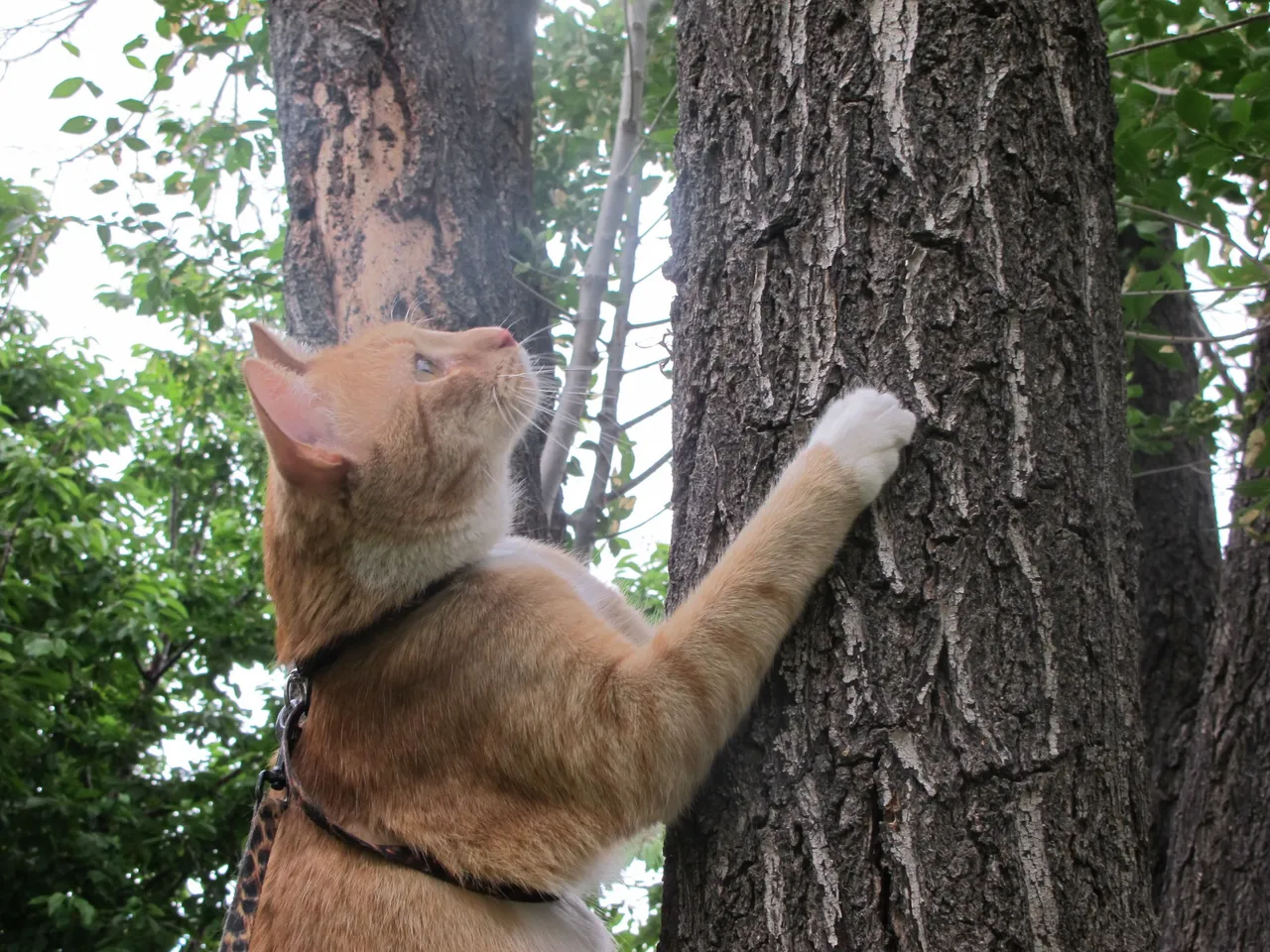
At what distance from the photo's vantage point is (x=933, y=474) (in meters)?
1.48

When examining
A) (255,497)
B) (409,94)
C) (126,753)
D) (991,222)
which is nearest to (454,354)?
(991,222)

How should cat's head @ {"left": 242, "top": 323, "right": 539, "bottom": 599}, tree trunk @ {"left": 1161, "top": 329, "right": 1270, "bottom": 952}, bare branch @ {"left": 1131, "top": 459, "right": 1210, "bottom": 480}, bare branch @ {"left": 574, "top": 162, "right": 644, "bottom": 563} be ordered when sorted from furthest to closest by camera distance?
1. bare branch @ {"left": 1131, "top": 459, "right": 1210, "bottom": 480}
2. bare branch @ {"left": 574, "top": 162, "right": 644, "bottom": 563}
3. tree trunk @ {"left": 1161, "top": 329, "right": 1270, "bottom": 952}
4. cat's head @ {"left": 242, "top": 323, "right": 539, "bottom": 599}

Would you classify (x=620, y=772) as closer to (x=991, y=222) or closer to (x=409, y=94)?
(x=991, y=222)

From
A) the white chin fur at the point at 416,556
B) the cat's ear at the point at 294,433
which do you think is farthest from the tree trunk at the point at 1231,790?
the cat's ear at the point at 294,433

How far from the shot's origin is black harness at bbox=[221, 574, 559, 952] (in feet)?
5.89

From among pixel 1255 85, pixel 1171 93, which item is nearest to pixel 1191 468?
pixel 1171 93

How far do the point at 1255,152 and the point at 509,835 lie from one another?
2.53m

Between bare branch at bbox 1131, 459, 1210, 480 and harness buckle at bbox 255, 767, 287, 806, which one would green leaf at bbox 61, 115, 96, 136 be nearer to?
harness buckle at bbox 255, 767, 287, 806

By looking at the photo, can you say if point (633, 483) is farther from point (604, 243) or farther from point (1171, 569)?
point (1171, 569)

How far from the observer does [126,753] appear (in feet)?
22.6

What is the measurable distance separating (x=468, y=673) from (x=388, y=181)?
244 cm

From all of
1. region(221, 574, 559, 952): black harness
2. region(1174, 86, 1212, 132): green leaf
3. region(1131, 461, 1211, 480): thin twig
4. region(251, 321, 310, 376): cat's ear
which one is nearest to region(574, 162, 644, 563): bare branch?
region(251, 321, 310, 376): cat's ear

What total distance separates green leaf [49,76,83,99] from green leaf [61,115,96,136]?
0.30ft

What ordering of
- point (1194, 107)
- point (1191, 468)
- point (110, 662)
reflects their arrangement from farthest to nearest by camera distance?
point (110, 662)
point (1191, 468)
point (1194, 107)
